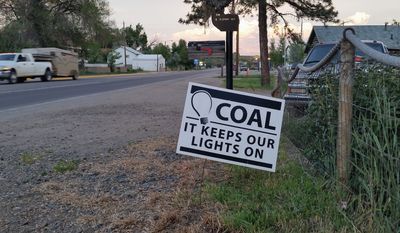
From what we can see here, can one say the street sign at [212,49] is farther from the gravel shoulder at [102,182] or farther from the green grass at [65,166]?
the green grass at [65,166]

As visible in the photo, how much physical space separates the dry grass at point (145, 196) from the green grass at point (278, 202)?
0.19 meters

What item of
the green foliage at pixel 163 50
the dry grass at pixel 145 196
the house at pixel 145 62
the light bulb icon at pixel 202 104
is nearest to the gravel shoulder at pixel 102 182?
the dry grass at pixel 145 196

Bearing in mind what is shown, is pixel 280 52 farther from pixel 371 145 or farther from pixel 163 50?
pixel 163 50

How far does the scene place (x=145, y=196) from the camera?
188 inches

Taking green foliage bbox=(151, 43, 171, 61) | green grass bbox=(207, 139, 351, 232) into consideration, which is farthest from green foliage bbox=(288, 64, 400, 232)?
green foliage bbox=(151, 43, 171, 61)

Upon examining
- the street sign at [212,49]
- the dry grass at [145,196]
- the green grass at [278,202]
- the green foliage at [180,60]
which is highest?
the street sign at [212,49]

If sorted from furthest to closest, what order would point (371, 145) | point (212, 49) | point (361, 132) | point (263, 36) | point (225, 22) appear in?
point (263, 36), point (212, 49), point (225, 22), point (361, 132), point (371, 145)

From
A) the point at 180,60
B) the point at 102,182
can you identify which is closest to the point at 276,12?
the point at 102,182

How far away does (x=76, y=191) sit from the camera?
16.6 feet

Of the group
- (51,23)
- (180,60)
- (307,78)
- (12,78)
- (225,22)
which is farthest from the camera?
(180,60)

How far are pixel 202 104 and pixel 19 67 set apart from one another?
29449 mm

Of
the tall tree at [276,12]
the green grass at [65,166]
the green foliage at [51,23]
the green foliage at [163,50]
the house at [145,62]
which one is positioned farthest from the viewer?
the green foliage at [163,50]

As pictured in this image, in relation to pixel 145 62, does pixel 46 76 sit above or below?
above

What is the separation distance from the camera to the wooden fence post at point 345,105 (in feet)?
13.2
